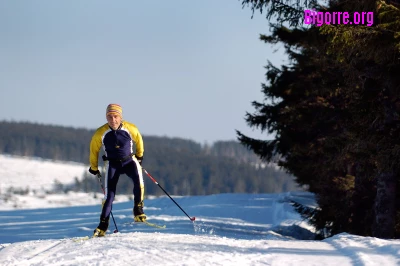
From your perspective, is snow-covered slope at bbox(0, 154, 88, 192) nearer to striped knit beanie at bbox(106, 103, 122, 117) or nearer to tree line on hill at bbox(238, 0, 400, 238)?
tree line on hill at bbox(238, 0, 400, 238)

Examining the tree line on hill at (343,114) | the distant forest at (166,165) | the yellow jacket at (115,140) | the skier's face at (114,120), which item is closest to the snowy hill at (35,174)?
the distant forest at (166,165)

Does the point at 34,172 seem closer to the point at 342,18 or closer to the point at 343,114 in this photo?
the point at 343,114

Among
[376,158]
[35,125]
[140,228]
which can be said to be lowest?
[140,228]

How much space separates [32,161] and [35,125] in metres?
27.0

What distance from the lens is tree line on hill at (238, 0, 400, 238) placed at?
875 cm

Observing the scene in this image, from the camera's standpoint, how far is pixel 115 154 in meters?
9.31

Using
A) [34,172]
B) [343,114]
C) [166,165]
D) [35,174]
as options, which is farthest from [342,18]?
[166,165]

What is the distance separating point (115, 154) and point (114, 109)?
781mm

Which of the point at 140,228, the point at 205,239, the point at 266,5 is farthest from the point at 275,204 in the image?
the point at 205,239

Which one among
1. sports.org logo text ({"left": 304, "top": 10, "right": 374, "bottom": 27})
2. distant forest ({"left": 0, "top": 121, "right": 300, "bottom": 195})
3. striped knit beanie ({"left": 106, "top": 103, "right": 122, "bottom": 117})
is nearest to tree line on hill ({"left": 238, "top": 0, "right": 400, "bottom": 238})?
sports.org logo text ({"left": 304, "top": 10, "right": 374, "bottom": 27})

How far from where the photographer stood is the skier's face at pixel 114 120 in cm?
908

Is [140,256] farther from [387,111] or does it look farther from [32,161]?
[32,161]

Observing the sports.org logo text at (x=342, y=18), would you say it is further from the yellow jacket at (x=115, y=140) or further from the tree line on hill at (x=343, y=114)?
the yellow jacket at (x=115, y=140)

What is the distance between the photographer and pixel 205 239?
8055mm
